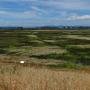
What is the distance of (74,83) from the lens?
21.6ft

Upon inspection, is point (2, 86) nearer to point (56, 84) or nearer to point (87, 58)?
point (56, 84)

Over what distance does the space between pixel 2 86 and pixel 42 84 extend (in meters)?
0.78

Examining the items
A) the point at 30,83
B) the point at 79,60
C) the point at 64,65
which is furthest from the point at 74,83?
the point at 79,60

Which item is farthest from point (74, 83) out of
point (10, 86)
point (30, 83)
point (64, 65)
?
point (64, 65)

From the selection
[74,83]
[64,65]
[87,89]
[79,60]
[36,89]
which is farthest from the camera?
[79,60]

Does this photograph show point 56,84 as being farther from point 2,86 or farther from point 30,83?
point 2,86

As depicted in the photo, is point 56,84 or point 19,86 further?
point 56,84

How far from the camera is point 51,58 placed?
40062 millimetres

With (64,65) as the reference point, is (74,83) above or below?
above

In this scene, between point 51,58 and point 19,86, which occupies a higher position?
point 19,86

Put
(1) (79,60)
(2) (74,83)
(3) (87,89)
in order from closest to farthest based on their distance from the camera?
(3) (87,89), (2) (74,83), (1) (79,60)

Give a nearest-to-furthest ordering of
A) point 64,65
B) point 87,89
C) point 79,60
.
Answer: point 87,89 < point 64,65 < point 79,60

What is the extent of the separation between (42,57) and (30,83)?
1358 inches

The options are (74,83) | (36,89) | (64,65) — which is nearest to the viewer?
(36,89)
